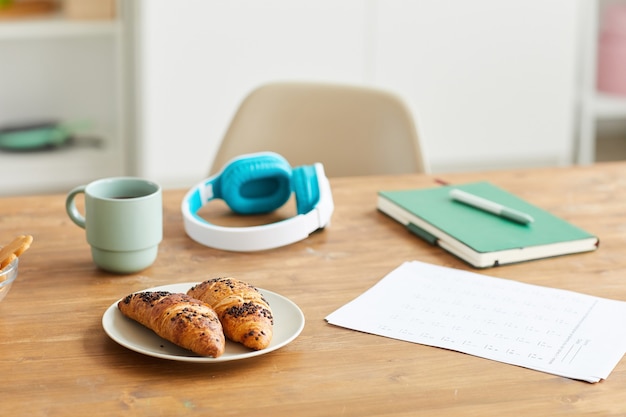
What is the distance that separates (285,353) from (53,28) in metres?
2.20

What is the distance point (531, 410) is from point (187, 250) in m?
0.54

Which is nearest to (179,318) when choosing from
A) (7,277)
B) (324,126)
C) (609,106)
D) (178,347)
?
(178,347)

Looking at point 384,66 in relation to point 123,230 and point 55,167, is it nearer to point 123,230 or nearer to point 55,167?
point 55,167

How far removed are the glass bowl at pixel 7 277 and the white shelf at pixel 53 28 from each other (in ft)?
6.50

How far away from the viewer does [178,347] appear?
915 millimetres

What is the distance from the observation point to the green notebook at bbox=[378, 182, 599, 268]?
1194mm

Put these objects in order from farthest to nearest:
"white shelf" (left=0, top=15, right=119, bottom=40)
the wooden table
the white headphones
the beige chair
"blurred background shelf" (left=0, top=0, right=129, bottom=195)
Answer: "blurred background shelf" (left=0, top=0, right=129, bottom=195) → "white shelf" (left=0, top=15, right=119, bottom=40) → the beige chair → the white headphones → the wooden table

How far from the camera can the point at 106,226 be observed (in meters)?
1.11

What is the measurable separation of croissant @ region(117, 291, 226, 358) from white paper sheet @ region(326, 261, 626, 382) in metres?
0.16

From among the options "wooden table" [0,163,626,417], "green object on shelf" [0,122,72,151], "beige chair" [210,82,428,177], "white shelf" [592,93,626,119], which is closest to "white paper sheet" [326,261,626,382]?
"wooden table" [0,163,626,417]

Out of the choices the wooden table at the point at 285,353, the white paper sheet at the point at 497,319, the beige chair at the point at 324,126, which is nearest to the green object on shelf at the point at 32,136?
the beige chair at the point at 324,126

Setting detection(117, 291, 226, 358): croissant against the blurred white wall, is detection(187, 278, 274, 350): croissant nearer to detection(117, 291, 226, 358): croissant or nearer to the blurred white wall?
detection(117, 291, 226, 358): croissant

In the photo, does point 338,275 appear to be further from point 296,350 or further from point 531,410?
point 531,410

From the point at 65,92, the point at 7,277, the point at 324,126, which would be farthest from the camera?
the point at 65,92
